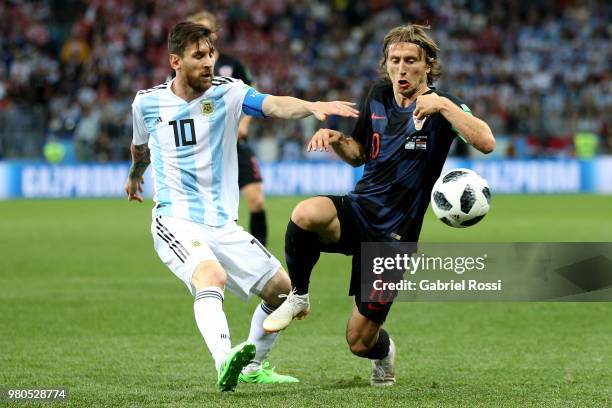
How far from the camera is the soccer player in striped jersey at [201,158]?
6230mm

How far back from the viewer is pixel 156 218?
6.35 m

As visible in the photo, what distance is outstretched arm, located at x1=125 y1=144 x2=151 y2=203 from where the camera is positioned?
263 inches

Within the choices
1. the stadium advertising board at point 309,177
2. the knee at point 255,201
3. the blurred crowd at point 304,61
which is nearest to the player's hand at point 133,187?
the knee at point 255,201

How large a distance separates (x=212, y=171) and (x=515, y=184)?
20872 millimetres

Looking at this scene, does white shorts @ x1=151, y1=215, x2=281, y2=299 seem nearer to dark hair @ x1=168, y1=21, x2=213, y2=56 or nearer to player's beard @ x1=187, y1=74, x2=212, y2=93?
player's beard @ x1=187, y1=74, x2=212, y2=93

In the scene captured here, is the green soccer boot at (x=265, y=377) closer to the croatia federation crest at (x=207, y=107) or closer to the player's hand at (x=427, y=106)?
the croatia federation crest at (x=207, y=107)

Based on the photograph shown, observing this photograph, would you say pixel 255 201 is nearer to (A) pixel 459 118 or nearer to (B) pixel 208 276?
(B) pixel 208 276

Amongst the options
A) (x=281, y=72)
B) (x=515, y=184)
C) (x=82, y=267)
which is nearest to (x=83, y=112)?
(x=281, y=72)

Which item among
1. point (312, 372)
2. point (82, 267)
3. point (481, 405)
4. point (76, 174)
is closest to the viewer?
point (481, 405)

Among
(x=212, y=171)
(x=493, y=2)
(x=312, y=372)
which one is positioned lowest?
(x=312, y=372)

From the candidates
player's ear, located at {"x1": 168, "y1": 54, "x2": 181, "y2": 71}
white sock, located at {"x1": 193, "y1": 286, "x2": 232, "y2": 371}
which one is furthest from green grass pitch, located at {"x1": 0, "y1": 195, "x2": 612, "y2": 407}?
player's ear, located at {"x1": 168, "y1": 54, "x2": 181, "y2": 71}

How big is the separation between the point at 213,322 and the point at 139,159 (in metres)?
1.44

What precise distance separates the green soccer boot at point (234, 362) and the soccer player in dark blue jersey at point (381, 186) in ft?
2.73

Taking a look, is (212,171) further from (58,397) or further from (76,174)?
(76,174)
